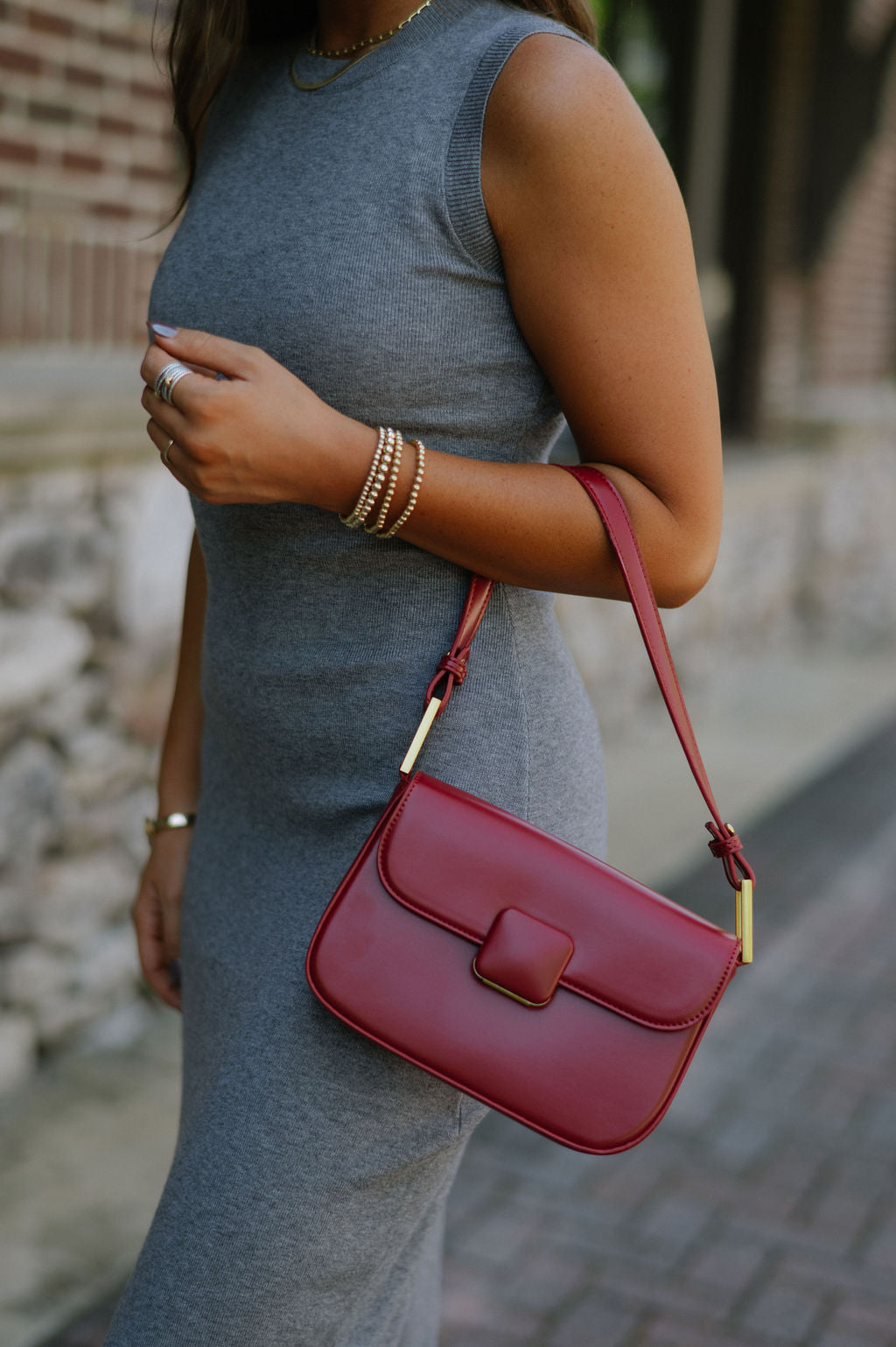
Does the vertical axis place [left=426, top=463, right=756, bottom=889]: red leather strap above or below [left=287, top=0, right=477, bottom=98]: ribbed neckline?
below

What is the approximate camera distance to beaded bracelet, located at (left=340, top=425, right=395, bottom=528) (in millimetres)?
1122

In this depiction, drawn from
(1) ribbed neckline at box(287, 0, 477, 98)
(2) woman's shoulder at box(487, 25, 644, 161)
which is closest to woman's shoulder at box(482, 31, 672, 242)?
(2) woman's shoulder at box(487, 25, 644, 161)

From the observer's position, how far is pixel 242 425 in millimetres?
1056

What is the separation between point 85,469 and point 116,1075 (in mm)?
1326

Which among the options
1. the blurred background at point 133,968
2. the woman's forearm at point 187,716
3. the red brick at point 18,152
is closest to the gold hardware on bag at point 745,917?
the woman's forearm at point 187,716

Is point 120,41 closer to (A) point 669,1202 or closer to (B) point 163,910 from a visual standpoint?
(B) point 163,910

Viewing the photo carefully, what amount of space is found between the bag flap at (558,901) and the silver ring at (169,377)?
37 centimetres

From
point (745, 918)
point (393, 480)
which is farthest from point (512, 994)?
point (393, 480)

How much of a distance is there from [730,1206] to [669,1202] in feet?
0.40

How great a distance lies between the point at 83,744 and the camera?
3.08 meters

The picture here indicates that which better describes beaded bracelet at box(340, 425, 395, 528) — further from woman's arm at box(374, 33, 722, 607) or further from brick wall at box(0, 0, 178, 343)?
brick wall at box(0, 0, 178, 343)

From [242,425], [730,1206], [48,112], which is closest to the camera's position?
[242,425]

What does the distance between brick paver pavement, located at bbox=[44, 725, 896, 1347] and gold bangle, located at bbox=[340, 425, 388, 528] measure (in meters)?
1.74

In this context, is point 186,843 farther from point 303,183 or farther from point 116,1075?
point 116,1075
